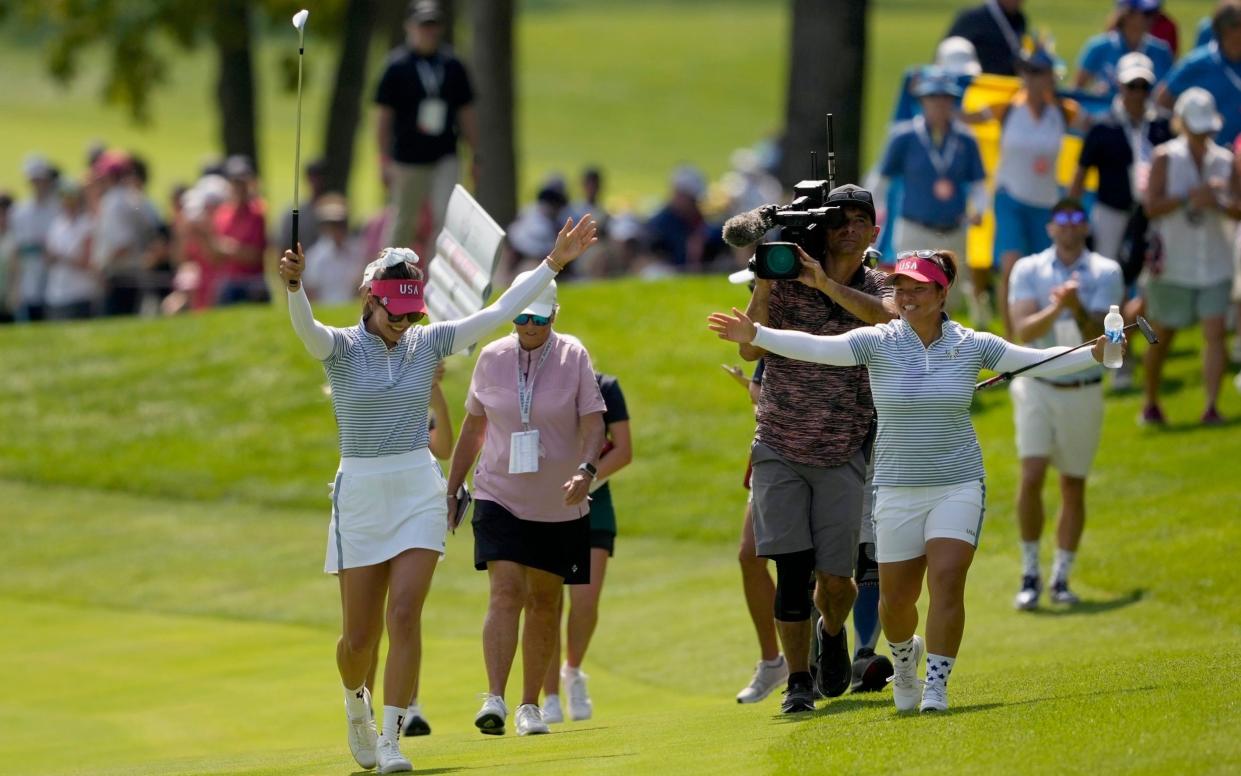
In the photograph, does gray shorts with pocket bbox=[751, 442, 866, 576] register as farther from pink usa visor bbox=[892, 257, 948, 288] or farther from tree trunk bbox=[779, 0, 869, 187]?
tree trunk bbox=[779, 0, 869, 187]

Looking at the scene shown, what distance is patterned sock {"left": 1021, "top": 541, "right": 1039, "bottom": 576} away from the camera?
550 inches

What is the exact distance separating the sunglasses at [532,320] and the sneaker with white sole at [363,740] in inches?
88.4

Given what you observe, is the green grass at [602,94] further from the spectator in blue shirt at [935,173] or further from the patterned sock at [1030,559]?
the patterned sock at [1030,559]

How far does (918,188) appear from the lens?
56.7ft

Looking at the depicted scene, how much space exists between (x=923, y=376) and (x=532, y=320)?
236 cm

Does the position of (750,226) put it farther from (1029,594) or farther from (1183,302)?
(1183,302)

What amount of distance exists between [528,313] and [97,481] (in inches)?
461

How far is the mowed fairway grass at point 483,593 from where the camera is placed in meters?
8.94

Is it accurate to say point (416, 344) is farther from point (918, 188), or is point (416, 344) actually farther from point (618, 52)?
point (618, 52)

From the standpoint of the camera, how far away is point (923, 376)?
9.06 m

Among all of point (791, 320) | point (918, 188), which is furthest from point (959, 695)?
point (918, 188)

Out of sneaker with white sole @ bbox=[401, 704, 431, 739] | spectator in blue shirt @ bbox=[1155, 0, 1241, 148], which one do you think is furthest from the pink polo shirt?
spectator in blue shirt @ bbox=[1155, 0, 1241, 148]

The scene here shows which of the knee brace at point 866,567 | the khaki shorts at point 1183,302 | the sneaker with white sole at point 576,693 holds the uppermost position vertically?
the khaki shorts at point 1183,302

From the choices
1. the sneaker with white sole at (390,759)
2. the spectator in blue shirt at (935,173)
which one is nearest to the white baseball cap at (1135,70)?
the spectator in blue shirt at (935,173)
